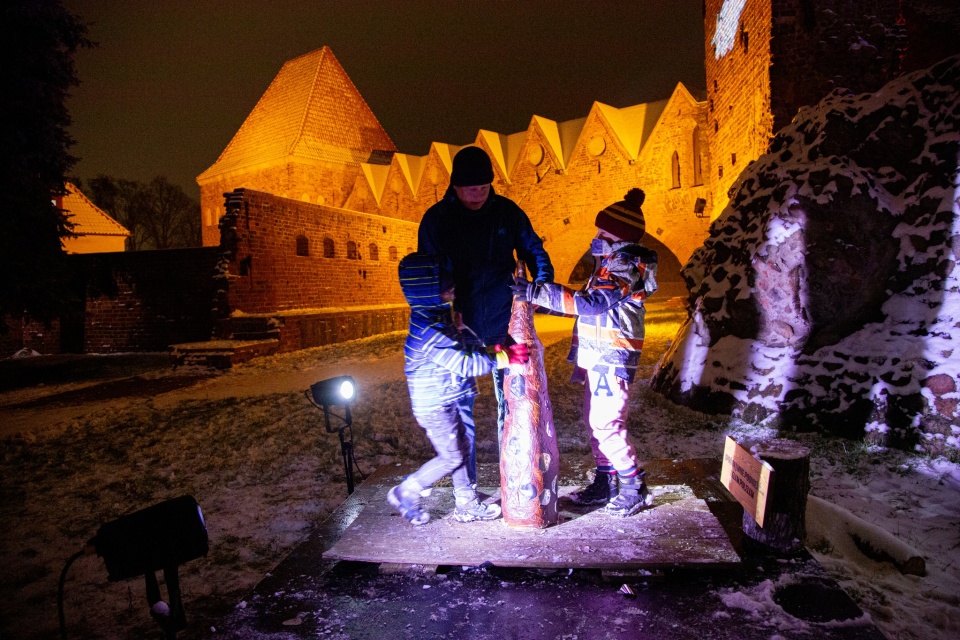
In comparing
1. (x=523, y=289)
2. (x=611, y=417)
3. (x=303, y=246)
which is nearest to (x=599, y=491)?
(x=611, y=417)

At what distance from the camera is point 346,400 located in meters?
3.50

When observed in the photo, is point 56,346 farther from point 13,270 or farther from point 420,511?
point 420,511

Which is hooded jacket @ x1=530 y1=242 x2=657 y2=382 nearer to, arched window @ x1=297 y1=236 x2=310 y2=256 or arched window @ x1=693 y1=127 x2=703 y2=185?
arched window @ x1=297 y1=236 x2=310 y2=256

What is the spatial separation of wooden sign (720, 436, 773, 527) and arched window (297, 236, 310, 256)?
15.5 metres

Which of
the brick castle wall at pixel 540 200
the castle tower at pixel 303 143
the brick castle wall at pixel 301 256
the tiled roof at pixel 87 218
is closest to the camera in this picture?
the brick castle wall at pixel 301 256

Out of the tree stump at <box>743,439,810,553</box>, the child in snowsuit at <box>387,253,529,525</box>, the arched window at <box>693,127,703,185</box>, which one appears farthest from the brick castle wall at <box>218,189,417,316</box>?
the tree stump at <box>743,439,810,553</box>

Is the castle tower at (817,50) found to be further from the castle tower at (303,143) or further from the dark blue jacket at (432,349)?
the castle tower at (303,143)

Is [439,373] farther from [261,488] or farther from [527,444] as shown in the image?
[261,488]

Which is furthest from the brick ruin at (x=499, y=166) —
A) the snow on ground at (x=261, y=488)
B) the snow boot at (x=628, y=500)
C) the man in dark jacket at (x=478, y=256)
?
the snow boot at (x=628, y=500)

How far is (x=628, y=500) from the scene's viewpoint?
2861mm

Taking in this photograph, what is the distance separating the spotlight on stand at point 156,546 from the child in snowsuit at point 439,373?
3.71 feet

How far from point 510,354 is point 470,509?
958 mm

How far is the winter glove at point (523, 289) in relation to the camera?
104 inches

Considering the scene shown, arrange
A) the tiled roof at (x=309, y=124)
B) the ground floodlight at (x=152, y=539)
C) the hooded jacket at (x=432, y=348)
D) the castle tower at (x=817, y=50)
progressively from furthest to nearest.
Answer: the tiled roof at (x=309, y=124) → the castle tower at (x=817, y=50) → the hooded jacket at (x=432, y=348) → the ground floodlight at (x=152, y=539)
